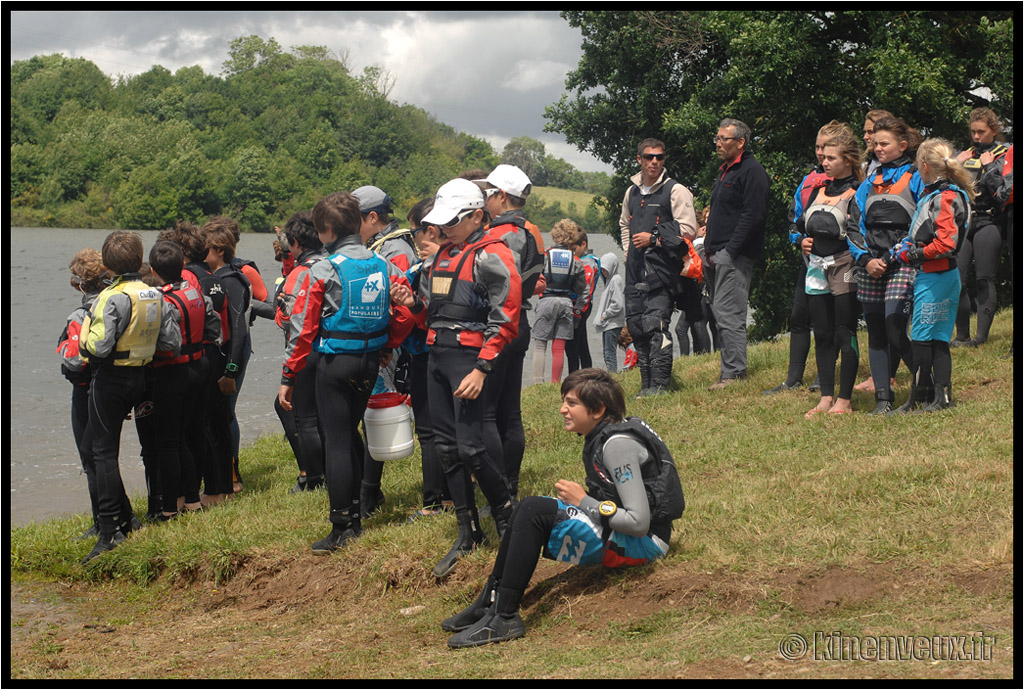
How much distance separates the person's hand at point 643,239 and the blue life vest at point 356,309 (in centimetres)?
398

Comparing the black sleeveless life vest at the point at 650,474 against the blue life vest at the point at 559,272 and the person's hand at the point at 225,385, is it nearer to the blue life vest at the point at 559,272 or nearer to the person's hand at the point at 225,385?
the person's hand at the point at 225,385

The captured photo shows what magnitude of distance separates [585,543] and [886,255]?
3.85 m

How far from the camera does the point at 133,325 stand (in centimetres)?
720

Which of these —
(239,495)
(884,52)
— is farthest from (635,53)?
(239,495)

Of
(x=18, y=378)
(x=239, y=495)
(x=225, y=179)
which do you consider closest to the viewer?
(x=239, y=495)

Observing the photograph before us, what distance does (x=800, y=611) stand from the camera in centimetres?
504

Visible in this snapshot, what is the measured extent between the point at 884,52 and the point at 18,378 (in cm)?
1655

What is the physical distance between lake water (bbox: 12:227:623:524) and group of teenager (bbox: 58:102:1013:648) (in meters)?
1.68

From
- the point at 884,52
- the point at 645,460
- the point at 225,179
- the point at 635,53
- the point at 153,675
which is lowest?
the point at 153,675

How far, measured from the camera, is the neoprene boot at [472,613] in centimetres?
547

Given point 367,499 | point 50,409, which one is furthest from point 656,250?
point 50,409

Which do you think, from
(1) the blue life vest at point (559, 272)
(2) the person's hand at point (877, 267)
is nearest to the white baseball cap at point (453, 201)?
(2) the person's hand at point (877, 267)

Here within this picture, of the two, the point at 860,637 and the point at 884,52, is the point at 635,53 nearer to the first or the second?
the point at 884,52

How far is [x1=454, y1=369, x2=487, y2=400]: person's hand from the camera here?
6027mm
